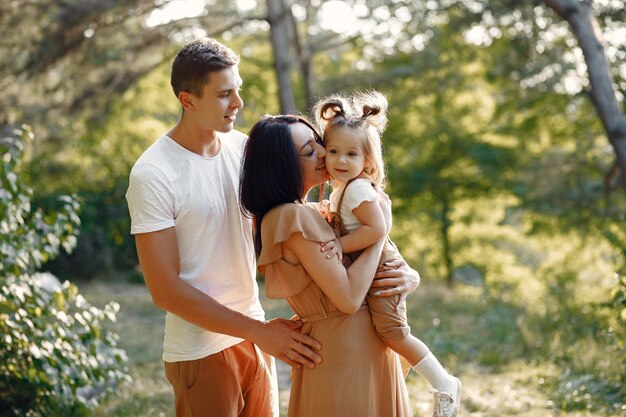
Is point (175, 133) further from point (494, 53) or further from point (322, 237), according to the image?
point (494, 53)

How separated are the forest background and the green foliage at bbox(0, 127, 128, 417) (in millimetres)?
14

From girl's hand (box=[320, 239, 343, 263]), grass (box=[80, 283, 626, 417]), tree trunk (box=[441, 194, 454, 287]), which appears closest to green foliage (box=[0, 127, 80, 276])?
grass (box=[80, 283, 626, 417])

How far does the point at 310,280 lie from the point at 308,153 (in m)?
0.44

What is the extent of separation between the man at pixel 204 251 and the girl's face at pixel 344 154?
0.37 m

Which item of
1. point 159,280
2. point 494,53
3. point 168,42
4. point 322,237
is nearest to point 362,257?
point 322,237

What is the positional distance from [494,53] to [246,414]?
11088 millimetres

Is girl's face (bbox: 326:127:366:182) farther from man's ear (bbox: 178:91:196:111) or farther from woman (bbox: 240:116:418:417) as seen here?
man's ear (bbox: 178:91:196:111)

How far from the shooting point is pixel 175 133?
2926 millimetres

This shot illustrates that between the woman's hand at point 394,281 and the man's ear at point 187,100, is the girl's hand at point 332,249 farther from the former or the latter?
the man's ear at point 187,100

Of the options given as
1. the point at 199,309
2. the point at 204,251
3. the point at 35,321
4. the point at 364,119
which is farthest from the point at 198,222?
the point at 35,321

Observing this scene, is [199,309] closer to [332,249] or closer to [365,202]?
[332,249]

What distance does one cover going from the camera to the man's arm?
2695mm

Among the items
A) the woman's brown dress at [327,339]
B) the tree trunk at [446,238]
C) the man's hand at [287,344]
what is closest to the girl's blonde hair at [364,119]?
the woman's brown dress at [327,339]

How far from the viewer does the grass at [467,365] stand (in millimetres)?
5809
